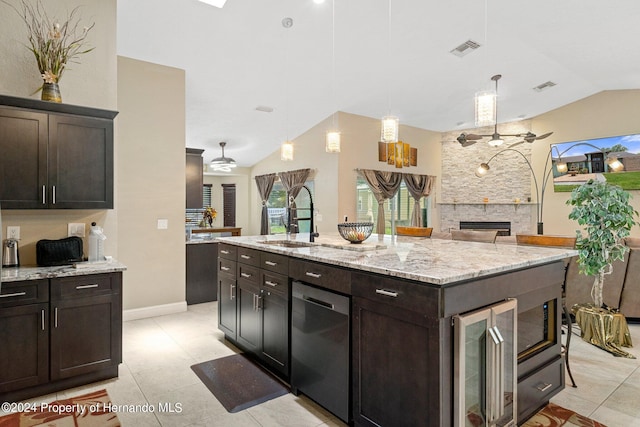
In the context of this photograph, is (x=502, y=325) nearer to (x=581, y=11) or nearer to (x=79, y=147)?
(x=79, y=147)

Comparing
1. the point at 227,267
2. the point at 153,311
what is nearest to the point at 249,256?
the point at 227,267

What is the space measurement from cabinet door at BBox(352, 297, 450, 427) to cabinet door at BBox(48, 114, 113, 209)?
95.8 inches

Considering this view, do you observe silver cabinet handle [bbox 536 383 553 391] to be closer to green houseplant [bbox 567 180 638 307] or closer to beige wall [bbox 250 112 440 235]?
green houseplant [bbox 567 180 638 307]

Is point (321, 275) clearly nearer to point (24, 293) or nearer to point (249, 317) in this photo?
point (249, 317)

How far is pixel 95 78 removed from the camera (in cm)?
330

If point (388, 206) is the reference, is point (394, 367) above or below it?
below

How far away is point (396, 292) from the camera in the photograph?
184cm

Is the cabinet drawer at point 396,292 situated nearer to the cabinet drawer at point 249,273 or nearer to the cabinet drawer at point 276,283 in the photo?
the cabinet drawer at point 276,283

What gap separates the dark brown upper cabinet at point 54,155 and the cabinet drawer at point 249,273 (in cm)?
128

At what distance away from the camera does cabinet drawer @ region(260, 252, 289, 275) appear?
8.87 feet

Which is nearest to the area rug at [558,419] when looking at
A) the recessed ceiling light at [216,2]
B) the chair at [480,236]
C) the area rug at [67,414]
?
the chair at [480,236]

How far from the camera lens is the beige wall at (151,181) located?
4305 mm

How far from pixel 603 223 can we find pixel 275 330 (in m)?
3.24

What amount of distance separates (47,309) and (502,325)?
3059 millimetres
